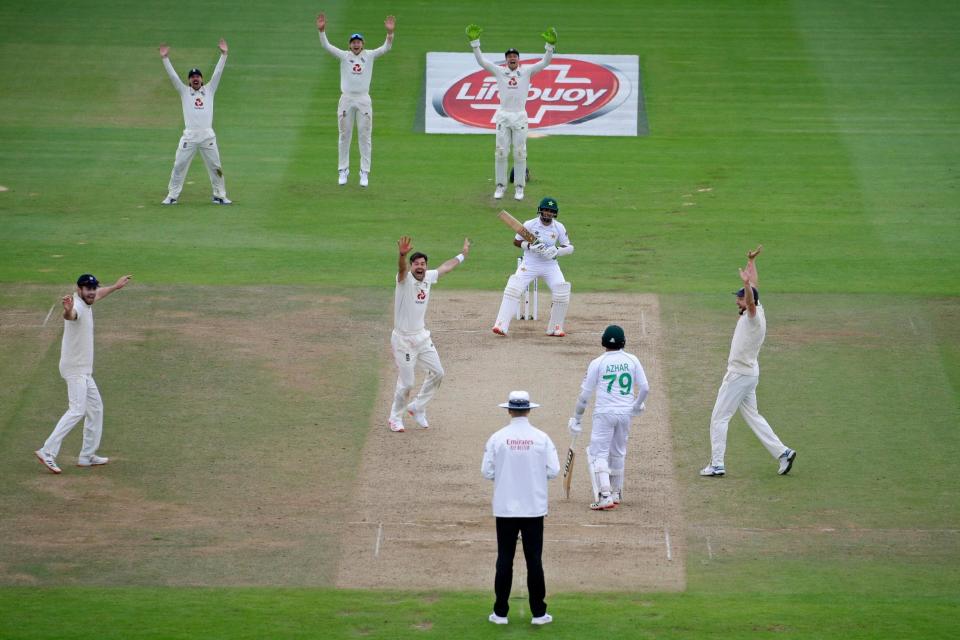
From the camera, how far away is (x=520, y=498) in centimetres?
1198

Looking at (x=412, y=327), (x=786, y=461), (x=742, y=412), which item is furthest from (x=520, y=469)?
(x=786, y=461)

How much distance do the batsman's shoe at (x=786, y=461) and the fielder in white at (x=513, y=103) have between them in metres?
11.3

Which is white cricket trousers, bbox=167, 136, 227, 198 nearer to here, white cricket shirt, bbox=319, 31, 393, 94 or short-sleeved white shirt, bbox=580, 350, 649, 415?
white cricket shirt, bbox=319, 31, 393, 94

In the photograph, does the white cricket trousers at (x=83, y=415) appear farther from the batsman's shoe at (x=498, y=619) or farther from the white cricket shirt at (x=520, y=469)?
the batsman's shoe at (x=498, y=619)

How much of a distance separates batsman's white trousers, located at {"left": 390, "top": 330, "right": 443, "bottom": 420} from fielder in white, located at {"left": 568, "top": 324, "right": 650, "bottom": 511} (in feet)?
8.46

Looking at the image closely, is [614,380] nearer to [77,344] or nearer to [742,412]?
[742,412]

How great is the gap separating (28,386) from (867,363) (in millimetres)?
11566

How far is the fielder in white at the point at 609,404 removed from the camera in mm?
14383

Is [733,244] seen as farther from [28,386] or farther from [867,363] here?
[28,386]

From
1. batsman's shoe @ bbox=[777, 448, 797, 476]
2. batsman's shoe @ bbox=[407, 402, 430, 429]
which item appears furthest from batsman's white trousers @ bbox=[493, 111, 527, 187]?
batsman's shoe @ bbox=[777, 448, 797, 476]

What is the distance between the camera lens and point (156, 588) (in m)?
13.0

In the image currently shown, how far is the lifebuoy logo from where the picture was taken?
30.7 metres

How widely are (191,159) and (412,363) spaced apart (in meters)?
10.9

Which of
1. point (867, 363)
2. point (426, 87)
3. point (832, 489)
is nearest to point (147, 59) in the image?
point (426, 87)
